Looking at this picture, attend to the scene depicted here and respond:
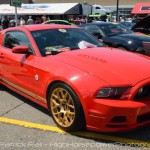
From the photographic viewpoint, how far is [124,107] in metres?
3.69

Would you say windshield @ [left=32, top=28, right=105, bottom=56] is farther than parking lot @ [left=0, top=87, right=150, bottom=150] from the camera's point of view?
Yes

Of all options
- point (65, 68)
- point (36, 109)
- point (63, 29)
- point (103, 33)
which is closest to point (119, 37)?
point (103, 33)

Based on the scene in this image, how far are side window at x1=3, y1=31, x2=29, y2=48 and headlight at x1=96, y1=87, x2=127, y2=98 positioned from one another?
196cm

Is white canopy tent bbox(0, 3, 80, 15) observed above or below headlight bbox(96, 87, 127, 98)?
above

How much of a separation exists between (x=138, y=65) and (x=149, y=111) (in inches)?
30.1

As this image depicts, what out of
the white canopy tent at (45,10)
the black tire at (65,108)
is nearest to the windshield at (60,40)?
the black tire at (65,108)

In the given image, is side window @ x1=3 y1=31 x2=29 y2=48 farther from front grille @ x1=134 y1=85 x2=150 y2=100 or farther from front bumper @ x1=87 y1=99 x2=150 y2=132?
front grille @ x1=134 y1=85 x2=150 y2=100

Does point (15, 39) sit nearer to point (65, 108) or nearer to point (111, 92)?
point (65, 108)

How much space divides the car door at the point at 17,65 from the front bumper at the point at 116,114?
1458 mm

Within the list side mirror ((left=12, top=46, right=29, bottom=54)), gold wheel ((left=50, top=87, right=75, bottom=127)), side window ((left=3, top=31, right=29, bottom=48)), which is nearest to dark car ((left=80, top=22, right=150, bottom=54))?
side window ((left=3, top=31, right=29, bottom=48))

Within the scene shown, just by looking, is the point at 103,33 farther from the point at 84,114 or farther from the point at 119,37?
the point at 84,114

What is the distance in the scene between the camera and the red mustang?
12.5ft

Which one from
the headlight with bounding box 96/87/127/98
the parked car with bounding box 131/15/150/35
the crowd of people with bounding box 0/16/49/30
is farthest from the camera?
the crowd of people with bounding box 0/16/49/30

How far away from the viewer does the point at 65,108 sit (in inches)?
169
